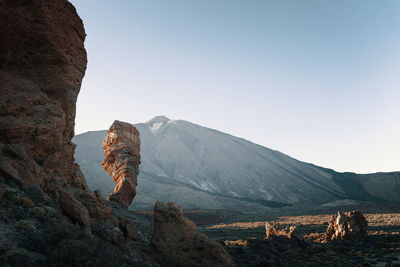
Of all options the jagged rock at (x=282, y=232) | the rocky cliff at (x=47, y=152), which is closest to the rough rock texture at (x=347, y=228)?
the jagged rock at (x=282, y=232)

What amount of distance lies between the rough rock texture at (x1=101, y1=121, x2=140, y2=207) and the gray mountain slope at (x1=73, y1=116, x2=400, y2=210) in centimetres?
4314

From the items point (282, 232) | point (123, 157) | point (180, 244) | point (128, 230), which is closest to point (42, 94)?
point (128, 230)

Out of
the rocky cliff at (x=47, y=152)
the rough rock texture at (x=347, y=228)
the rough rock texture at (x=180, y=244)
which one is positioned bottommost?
the rough rock texture at (x=347, y=228)

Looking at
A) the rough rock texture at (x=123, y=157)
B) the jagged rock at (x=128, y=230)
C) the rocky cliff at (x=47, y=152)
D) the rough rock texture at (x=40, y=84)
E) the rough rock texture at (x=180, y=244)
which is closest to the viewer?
the rocky cliff at (x=47, y=152)

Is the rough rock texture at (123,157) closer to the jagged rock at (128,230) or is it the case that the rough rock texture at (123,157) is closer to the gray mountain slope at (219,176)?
the jagged rock at (128,230)

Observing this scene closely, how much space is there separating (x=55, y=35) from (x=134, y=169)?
17424 millimetres

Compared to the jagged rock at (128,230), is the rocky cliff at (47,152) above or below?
above

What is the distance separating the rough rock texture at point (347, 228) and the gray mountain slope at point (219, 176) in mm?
54160

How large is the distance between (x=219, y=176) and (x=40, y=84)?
394ft

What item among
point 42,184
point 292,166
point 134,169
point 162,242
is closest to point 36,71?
point 42,184

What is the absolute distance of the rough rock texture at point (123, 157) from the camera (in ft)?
82.9

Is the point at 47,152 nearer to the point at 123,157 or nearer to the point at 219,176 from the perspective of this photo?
the point at 123,157

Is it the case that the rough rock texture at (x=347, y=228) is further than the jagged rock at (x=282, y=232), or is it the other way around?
the rough rock texture at (x=347, y=228)

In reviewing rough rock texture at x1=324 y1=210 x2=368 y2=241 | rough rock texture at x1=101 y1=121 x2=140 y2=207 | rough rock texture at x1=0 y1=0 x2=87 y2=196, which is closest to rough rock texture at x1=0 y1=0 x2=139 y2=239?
rough rock texture at x1=0 y1=0 x2=87 y2=196
